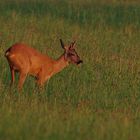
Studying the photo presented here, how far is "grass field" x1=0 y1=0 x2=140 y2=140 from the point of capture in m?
10.3

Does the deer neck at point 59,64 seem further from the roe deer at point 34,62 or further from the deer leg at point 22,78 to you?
the deer leg at point 22,78

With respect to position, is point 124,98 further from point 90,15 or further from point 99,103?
point 90,15

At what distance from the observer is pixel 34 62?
15242 millimetres

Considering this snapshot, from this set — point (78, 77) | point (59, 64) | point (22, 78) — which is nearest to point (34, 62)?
point (22, 78)

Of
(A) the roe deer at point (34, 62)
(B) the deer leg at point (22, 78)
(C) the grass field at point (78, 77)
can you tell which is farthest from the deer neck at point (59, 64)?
(B) the deer leg at point (22, 78)

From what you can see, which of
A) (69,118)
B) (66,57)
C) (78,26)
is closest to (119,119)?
(69,118)

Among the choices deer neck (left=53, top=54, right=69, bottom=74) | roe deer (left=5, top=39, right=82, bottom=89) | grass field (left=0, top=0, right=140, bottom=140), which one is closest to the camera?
grass field (left=0, top=0, right=140, bottom=140)

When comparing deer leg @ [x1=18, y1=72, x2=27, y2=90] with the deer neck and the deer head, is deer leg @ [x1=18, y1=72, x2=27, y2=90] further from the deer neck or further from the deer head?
the deer head

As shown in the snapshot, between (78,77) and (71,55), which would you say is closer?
(78,77)

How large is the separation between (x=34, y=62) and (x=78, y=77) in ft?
3.44

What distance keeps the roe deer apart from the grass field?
0.71ft

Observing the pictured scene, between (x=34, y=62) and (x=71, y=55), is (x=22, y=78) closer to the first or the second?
(x=34, y=62)

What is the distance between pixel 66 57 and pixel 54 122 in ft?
18.6

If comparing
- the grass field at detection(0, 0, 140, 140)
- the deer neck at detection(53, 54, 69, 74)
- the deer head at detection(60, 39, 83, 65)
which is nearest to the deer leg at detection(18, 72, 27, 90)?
the grass field at detection(0, 0, 140, 140)
